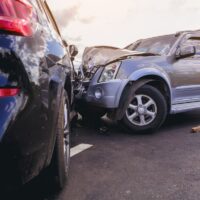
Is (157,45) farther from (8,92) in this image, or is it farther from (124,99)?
(8,92)

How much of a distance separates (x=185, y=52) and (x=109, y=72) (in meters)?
1.29

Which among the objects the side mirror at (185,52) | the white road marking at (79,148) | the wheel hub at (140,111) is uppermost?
the side mirror at (185,52)

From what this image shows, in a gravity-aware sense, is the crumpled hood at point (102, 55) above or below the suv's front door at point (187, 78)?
above

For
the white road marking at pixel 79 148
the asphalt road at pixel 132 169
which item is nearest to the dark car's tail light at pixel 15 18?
the asphalt road at pixel 132 169

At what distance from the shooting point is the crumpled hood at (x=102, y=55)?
560cm

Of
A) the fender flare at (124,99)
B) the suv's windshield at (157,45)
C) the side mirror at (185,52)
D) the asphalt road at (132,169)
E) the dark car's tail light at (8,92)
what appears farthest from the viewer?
the suv's windshield at (157,45)

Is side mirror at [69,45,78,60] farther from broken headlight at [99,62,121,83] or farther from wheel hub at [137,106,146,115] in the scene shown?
wheel hub at [137,106,146,115]

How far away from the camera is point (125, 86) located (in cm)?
531

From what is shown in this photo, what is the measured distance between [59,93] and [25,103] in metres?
0.55

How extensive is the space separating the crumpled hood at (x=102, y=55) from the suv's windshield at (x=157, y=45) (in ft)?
1.56

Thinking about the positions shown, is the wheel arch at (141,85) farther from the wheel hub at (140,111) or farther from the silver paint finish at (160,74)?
the wheel hub at (140,111)

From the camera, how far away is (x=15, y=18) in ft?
7.19

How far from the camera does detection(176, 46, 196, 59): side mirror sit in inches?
228

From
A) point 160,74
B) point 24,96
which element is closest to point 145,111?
point 160,74
